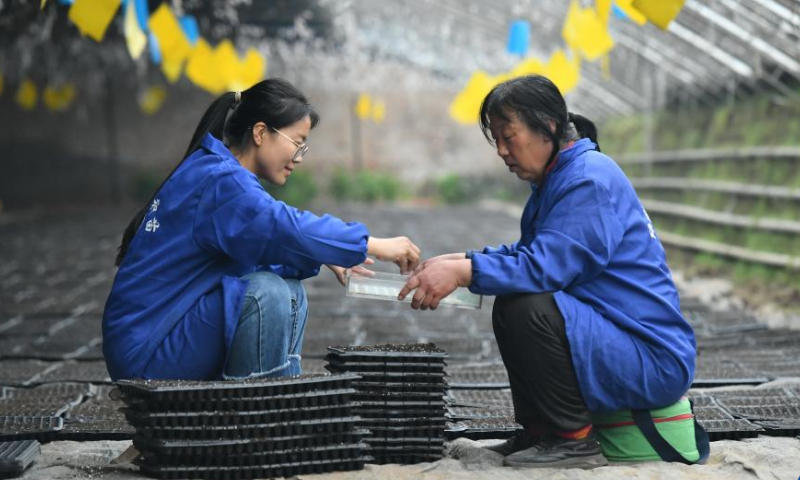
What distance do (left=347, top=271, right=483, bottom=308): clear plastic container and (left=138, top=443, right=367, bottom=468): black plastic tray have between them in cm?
47

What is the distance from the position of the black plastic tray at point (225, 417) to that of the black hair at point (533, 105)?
2.98ft

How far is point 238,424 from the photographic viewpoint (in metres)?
2.36

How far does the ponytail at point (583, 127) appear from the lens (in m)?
2.76

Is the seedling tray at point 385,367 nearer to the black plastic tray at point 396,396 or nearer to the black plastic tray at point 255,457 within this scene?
the black plastic tray at point 396,396

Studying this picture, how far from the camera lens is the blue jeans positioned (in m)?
2.56

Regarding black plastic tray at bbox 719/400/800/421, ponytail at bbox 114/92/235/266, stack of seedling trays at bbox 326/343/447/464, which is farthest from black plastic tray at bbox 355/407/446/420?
black plastic tray at bbox 719/400/800/421

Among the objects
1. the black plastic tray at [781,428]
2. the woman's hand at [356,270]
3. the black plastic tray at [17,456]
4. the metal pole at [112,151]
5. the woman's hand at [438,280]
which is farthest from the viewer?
the metal pole at [112,151]

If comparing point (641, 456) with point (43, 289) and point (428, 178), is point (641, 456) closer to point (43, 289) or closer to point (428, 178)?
point (43, 289)

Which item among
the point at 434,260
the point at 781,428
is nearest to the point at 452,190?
the point at 781,428

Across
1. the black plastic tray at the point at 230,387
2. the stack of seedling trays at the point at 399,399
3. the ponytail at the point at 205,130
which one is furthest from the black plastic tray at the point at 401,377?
the ponytail at the point at 205,130

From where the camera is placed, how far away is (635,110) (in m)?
12.7

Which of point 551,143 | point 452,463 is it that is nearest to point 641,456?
point 452,463

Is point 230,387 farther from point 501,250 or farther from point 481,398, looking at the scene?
point 481,398

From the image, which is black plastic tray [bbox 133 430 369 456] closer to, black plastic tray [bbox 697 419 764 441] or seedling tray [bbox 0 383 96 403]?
black plastic tray [bbox 697 419 764 441]
